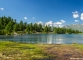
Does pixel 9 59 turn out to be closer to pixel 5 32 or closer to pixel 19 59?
pixel 19 59

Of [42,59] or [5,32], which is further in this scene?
[5,32]

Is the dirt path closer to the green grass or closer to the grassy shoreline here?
the grassy shoreline

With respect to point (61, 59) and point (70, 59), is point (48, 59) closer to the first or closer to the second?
point (61, 59)

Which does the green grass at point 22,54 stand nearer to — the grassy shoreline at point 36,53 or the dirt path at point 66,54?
the grassy shoreline at point 36,53

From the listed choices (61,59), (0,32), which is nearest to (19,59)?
(61,59)

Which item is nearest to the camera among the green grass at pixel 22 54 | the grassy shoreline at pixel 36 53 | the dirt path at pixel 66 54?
the green grass at pixel 22 54

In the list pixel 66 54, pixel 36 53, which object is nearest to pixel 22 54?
pixel 36 53

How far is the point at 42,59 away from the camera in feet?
79.9

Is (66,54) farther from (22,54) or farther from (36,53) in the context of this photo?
(22,54)

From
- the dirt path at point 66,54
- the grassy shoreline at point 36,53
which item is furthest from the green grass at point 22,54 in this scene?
the dirt path at point 66,54

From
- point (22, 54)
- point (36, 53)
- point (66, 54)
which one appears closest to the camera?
point (22, 54)

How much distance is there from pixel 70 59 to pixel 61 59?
159 centimetres

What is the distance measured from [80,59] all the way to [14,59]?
444 inches

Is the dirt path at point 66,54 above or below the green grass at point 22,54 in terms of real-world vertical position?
below
